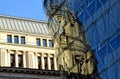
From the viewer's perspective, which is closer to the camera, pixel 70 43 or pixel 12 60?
pixel 70 43

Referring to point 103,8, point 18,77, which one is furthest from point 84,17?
point 18,77

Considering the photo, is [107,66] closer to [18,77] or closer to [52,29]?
[52,29]

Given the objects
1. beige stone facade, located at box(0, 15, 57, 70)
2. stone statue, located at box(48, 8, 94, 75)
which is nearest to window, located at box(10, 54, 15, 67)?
beige stone facade, located at box(0, 15, 57, 70)

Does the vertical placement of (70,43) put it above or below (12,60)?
below

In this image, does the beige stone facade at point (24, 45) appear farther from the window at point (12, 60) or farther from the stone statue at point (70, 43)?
the stone statue at point (70, 43)

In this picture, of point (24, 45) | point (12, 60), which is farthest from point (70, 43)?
point (12, 60)

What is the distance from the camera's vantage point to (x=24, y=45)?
89.9 meters

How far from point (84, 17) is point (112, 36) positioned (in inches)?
278

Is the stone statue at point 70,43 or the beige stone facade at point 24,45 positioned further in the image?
the beige stone facade at point 24,45

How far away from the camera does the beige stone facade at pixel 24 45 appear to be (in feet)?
291

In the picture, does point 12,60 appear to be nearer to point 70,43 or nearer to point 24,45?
point 24,45

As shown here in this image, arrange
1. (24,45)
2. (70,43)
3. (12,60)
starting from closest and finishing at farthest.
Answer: (70,43), (12,60), (24,45)

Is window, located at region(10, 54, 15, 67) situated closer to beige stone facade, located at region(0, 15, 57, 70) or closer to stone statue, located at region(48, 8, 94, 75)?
beige stone facade, located at region(0, 15, 57, 70)

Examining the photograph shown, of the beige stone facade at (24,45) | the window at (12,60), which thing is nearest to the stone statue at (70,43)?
the beige stone facade at (24,45)
